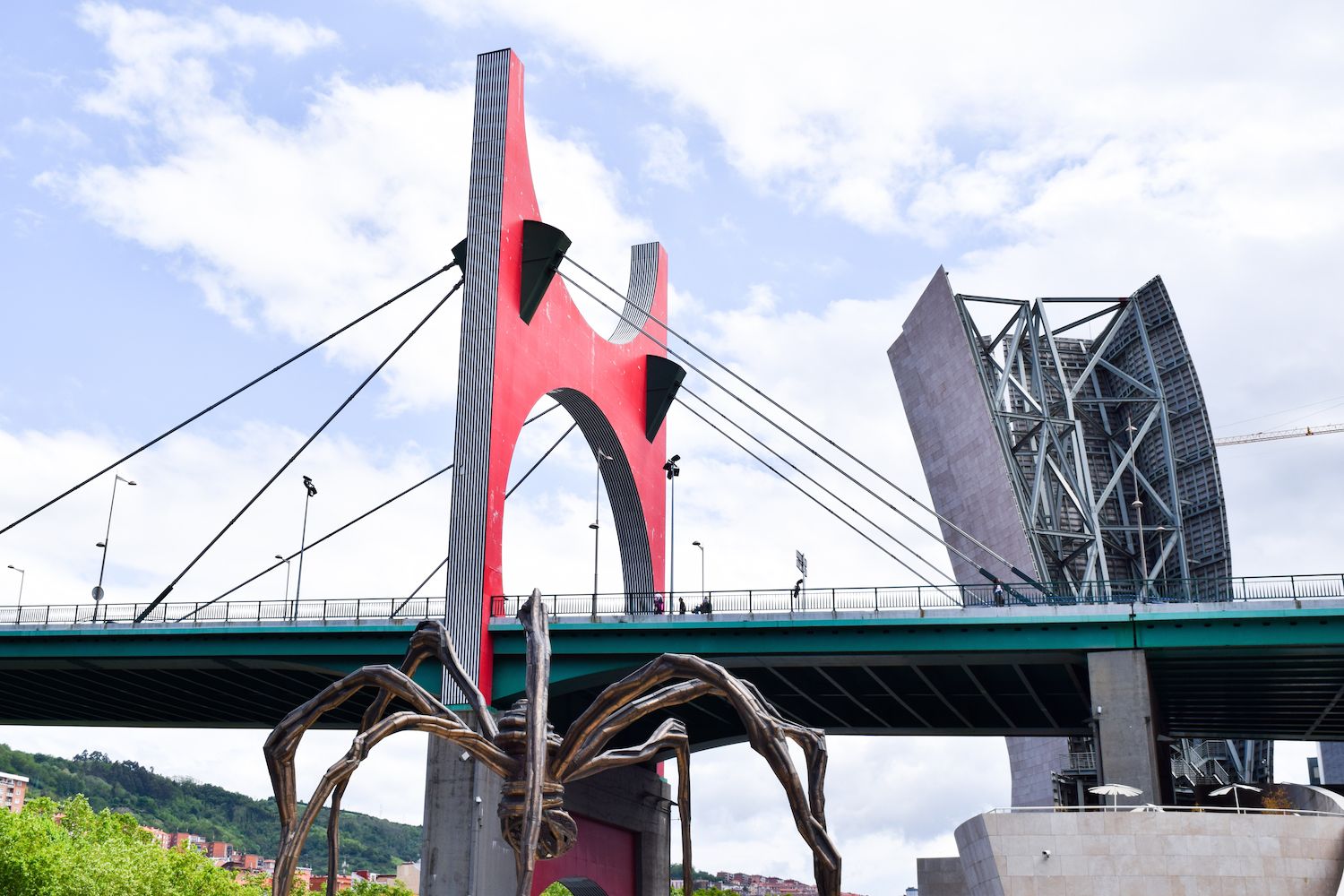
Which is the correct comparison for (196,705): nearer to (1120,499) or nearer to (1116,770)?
(1116,770)

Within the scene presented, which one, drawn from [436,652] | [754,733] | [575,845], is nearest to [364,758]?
[436,652]

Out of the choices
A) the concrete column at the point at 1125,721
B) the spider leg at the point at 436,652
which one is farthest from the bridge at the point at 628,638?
the spider leg at the point at 436,652

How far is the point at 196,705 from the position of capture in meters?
66.1

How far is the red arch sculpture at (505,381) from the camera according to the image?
1993 inches

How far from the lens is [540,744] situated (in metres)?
14.9

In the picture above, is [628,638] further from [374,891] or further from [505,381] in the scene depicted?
[374,891]

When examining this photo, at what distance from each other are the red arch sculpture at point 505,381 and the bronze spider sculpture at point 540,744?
31.8 metres

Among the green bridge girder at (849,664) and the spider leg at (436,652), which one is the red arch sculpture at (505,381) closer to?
the green bridge girder at (849,664)

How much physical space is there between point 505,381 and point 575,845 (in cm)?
1719

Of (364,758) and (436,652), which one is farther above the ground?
(436,652)

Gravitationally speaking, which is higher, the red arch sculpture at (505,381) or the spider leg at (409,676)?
the red arch sculpture at (505,381)

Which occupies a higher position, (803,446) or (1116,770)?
(803,446)

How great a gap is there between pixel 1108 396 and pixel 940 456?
12004 millimetres

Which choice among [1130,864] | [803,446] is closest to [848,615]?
[803,446]
